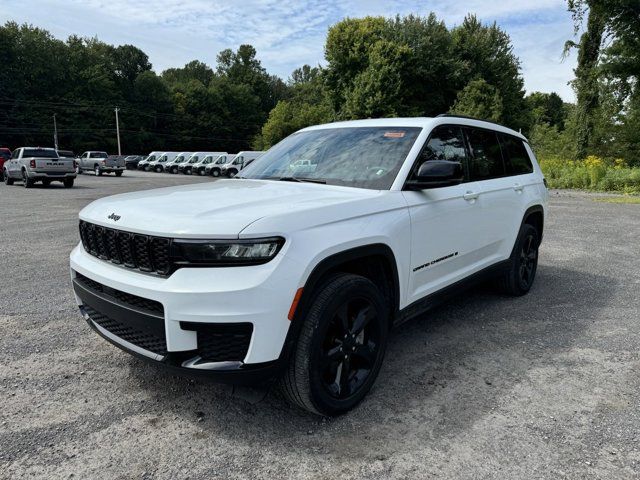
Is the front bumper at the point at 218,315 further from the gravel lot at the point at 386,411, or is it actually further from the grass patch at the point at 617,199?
A: the grass patch at the point at 617,199

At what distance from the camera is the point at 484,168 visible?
4.33 metres

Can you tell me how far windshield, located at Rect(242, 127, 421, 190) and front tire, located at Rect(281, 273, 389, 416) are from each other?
0.83 m

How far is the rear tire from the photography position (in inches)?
193

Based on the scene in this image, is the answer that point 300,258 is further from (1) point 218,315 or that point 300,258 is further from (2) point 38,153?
(2) point 38,153

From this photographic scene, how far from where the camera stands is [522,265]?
512 centimetres

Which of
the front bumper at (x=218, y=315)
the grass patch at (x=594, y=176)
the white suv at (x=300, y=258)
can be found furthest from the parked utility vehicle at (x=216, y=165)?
the front bumper at (x=218, y=315)

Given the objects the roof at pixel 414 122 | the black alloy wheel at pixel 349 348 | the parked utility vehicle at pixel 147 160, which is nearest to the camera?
the black alloy wheel at pixel 349 348

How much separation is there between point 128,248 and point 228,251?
0.70 metres

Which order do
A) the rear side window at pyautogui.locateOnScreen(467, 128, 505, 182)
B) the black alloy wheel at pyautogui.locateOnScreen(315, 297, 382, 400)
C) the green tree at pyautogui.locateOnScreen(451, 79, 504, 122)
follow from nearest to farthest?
the black alloy wheel at pyautogui.locateOnScreen(315, 297, 382, 400), the rear side window at pyautogui.locateOnScreen(467, 128, 505, 182), the green tree at pyautogui.locateOnScreen(451, 79, 504, 122)

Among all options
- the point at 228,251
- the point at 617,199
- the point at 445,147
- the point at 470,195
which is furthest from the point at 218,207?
the point at 617,199

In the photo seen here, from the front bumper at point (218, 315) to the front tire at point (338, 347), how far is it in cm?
20

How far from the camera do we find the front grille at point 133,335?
7.98 feet

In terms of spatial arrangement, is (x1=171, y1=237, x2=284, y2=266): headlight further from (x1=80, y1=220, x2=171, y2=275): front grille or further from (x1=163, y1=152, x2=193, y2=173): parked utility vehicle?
(x1=163, y1=152, x2=193, y2=173): parked utility vehicle

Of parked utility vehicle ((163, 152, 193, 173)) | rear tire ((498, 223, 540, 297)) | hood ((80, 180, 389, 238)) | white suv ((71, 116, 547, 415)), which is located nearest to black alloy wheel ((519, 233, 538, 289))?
rear tire ((498, 223, 540, 297))
